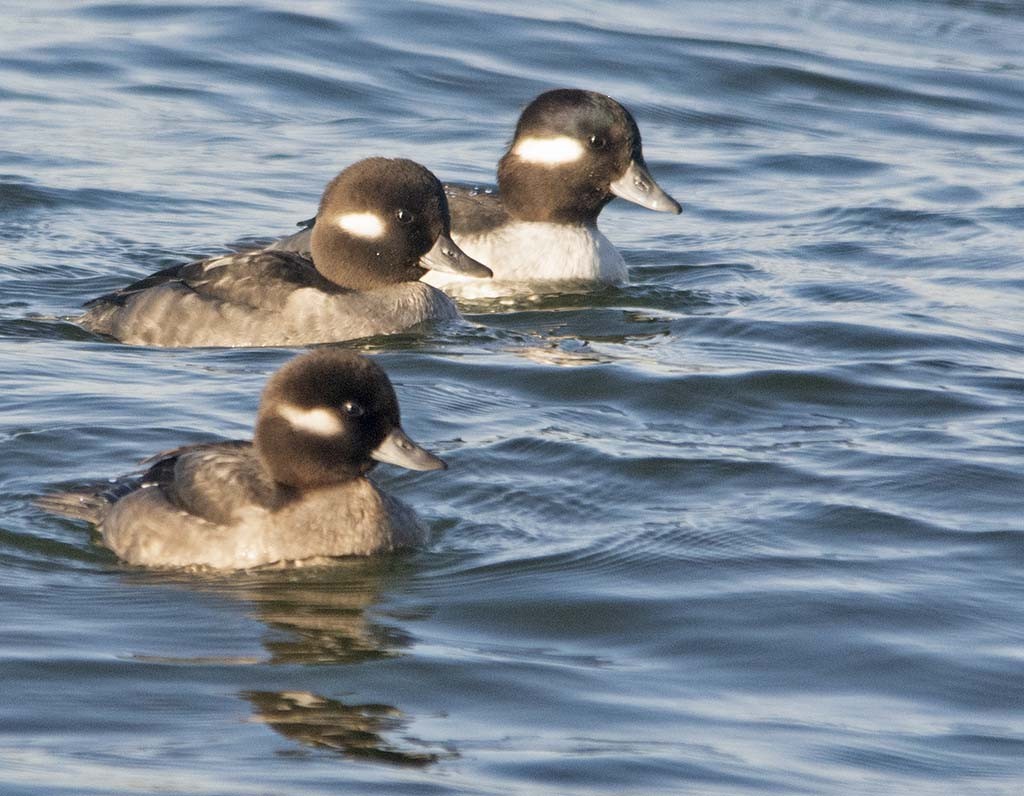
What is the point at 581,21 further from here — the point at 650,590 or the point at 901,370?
the point at 650,590

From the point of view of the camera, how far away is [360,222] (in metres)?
12.9

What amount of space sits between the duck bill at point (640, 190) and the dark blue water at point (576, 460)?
530 millimetres

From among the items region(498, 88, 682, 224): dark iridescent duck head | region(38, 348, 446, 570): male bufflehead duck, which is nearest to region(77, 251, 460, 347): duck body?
region(498, 88, 682, 224): dark iridescent duck head

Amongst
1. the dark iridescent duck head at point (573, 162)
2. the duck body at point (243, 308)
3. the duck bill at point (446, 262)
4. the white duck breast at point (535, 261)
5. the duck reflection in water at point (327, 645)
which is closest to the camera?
the duck reflection in water at point (327, 645)

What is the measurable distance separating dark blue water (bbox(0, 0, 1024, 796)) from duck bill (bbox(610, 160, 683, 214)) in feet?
1.74

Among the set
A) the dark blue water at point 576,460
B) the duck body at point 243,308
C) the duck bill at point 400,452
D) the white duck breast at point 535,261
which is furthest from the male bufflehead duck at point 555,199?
the duck bill at point 400,452

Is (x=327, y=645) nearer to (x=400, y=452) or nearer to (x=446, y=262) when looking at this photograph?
(x=400, y=452)

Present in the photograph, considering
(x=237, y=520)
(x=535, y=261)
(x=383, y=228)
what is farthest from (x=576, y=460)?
(x=535, y=261)

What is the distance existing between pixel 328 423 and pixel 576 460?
2.00 meters

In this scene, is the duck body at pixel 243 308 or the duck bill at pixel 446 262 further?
the duck bill at pixel 446 262

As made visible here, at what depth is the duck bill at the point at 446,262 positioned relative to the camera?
13328 mm

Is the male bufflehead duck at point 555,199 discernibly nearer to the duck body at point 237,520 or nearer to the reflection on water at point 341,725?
the duck body at point 237,520

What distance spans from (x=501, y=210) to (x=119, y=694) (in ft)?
26.5

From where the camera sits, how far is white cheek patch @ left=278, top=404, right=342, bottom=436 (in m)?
8.66
